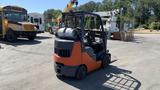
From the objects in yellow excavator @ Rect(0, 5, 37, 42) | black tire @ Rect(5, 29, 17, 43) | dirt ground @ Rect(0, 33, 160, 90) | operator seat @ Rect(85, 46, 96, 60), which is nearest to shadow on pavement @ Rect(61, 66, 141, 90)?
dirt ground @ Rect(0, 33, 160, 90)

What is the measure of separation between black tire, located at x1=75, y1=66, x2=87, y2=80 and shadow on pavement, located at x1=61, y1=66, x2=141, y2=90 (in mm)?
149

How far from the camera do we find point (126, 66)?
11234mm

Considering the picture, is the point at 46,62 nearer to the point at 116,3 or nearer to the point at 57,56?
the point at 57,56

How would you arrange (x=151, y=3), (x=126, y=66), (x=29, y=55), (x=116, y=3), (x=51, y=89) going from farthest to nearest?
(x=116, y=3) → (x=151, y=3) → (x=29, y=55) → (x=126, y=66) → (x=51, y=89)

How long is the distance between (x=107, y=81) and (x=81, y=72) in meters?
0.91

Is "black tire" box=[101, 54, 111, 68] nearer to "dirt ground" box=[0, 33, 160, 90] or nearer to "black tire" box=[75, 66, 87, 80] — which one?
"dirt ground" box=[0, 33, 160, 90]

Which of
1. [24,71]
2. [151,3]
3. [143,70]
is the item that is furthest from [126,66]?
[151,3]

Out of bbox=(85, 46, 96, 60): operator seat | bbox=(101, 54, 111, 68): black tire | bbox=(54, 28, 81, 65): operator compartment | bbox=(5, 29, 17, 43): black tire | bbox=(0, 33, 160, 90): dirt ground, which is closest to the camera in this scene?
bbox=(0, 33, 160, 90): dirt ground

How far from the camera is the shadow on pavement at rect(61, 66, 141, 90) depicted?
805cm

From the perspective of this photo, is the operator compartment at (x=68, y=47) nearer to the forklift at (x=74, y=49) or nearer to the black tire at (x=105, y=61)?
the forklift at (x=74, y=49)

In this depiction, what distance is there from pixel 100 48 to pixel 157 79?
2.55 metres

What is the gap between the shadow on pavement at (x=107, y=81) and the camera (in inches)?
317

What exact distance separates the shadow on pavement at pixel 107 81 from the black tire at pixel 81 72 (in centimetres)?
15

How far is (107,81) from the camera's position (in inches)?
342
